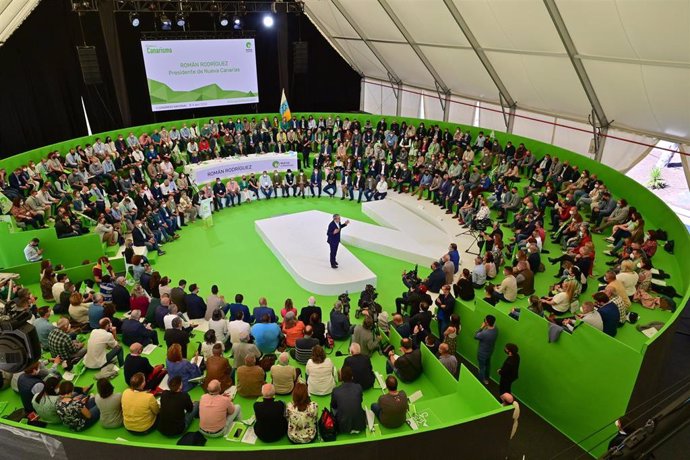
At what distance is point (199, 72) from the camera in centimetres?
1898

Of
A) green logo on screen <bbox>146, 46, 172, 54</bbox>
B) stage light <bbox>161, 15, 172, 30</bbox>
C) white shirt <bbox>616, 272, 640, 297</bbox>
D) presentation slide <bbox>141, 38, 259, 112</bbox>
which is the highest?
stage light <bbox>161, 15, 172, 30</bbox>

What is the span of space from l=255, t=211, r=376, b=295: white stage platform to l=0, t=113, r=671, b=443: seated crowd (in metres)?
1.22

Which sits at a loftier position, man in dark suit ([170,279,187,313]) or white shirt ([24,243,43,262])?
white shirt ([24,243,43,262])

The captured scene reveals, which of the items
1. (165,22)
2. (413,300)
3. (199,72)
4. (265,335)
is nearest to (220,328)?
(265,335)

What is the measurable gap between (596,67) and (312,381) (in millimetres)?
9821

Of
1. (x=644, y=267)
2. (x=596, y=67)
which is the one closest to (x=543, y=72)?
(x=596, y=67)

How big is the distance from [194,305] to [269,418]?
12.0 ft

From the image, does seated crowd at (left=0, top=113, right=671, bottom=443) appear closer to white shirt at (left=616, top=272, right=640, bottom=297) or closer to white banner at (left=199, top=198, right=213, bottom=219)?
white shirt at (left=616, top=272, right=640, bottom=297)

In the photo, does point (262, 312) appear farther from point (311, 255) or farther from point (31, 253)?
point (31, 253)

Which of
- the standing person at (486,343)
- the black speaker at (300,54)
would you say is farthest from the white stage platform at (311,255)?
the black speaker at (300,54)

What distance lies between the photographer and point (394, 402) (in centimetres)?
492

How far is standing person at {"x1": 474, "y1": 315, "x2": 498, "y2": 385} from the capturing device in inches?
258

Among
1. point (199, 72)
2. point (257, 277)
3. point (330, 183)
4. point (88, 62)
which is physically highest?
point (88, 62)

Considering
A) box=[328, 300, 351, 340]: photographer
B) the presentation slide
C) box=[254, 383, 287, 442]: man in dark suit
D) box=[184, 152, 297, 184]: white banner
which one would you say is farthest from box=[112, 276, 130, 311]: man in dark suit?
the presentation slide
